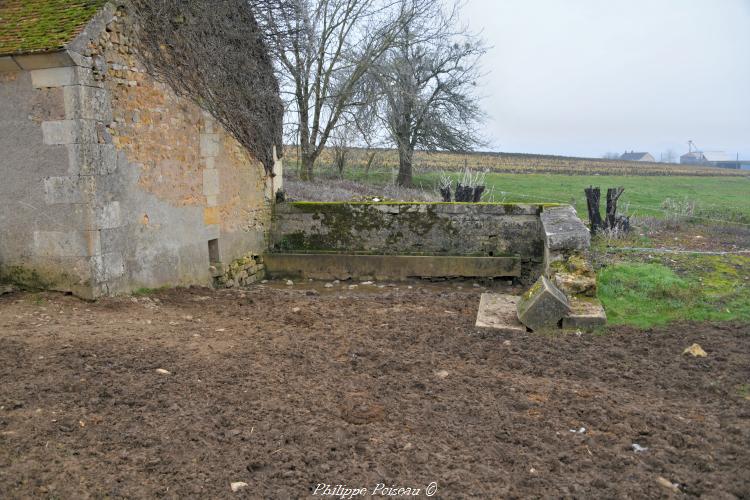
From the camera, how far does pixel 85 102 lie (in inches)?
251

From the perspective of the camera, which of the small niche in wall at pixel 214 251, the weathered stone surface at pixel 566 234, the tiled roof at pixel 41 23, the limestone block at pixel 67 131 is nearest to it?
the tiled roof at pixel 41 23

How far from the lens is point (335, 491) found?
10.6 feet

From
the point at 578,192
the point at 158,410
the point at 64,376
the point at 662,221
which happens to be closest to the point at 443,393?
the point at 158,410

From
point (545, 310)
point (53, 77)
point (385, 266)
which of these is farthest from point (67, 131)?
point (545, 310)

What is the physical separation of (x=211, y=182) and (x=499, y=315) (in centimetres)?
470

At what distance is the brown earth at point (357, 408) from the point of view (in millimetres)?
3318

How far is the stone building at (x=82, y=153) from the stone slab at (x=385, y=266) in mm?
2654

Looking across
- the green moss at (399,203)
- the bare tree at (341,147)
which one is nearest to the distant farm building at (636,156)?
the bare tree at (341,147)

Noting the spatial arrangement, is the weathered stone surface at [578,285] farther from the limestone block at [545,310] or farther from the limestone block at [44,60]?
the limestone block at [44,60]

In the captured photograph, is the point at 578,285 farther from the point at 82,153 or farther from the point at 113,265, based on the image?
the point at 82,153

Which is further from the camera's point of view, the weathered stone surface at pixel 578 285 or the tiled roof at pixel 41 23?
the weathered stone surface at pixel 578 285

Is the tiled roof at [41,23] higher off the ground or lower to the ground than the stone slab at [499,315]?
higher

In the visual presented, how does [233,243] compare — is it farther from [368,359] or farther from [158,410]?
[158,410]

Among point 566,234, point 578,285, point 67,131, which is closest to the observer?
point 67,131
